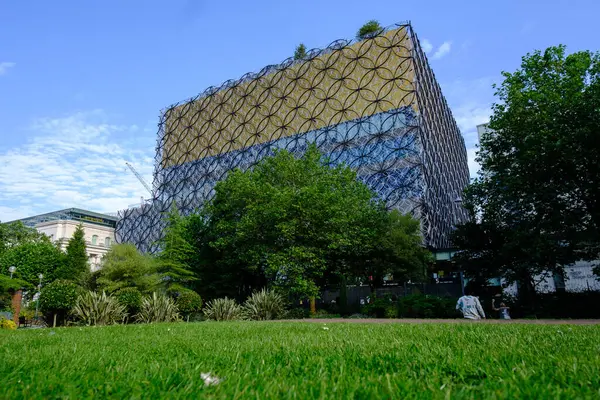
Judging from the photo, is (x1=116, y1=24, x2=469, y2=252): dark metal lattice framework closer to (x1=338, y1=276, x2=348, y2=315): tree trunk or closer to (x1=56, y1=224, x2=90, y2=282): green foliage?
(x1=56, y1=224, x2=90, y2=282): green foliage

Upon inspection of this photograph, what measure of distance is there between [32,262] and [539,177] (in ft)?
143

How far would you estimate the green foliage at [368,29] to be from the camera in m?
51.6

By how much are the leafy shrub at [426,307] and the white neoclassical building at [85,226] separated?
208 feet

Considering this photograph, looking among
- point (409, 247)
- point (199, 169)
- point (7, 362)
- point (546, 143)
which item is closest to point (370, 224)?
point (409, 247)

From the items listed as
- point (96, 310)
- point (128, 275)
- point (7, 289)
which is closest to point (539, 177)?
point (96, 310)

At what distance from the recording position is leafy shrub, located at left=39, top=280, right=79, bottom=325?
14820mm

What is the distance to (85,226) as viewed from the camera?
74938mm

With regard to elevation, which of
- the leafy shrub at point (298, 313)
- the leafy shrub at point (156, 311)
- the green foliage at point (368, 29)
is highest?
the green foliage at point (368, 29)

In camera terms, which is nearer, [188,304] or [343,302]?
→ [188,304]

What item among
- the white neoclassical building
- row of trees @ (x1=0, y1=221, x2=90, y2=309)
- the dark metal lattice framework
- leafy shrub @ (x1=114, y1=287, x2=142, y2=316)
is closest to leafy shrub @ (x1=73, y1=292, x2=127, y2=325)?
leafy shrub @ (x1=114, y1=287, x2=142, y2=316)

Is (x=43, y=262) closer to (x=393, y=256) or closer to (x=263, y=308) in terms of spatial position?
(x=263, y=308)

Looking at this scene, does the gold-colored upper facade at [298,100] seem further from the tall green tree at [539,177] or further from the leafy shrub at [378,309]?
the leafy shrub at [378,309]

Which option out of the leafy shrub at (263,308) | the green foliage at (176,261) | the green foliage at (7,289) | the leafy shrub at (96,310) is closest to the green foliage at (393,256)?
the leafy shrub at (263,308)

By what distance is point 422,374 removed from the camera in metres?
2.49
